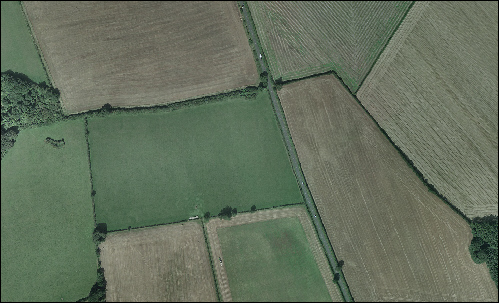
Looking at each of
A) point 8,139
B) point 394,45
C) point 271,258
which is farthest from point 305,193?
point 8,139

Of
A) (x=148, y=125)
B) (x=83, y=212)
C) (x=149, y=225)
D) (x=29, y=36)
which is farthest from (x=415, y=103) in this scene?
(x=29, y=36)

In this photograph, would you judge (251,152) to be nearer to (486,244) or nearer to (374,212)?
(374,212)

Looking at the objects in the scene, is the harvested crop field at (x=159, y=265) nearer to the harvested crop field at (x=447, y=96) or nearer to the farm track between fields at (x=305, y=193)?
the farm track between fields at (x=305, y=193)

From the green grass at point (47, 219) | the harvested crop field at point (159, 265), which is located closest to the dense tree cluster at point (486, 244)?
the harvested crop field at point (159, 265)

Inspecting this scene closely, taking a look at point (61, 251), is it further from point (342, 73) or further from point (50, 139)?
point (342, 73)

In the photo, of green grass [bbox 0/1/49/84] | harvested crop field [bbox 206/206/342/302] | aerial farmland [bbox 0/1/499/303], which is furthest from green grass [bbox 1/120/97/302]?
harvested crop field [bbox 206/206/342/302]

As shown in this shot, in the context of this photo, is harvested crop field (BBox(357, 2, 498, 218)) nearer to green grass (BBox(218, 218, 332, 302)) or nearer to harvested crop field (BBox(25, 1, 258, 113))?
green grass (BBox(218, 218, 332, 302))
